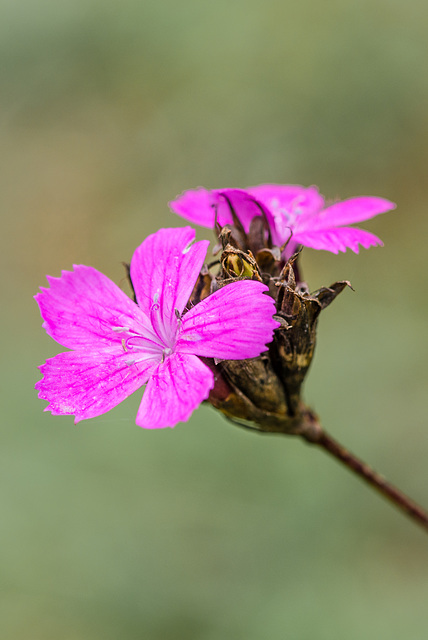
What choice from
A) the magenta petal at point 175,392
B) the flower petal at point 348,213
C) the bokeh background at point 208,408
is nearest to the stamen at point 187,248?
the magenta petal at point 175,392

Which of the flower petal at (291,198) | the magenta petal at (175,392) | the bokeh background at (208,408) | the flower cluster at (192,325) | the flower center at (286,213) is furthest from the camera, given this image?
the bokeh background at (208,408)

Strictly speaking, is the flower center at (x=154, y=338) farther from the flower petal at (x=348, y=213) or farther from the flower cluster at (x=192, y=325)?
the flower petal at (x=348, y=213)

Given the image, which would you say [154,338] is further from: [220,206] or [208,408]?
[208,408]

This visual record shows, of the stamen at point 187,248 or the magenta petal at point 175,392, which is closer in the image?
the magenta petal at point 175,392

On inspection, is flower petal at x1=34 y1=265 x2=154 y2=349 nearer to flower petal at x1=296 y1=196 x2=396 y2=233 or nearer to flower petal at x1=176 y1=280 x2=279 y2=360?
flower petal at x1=176 y1=280 x2=279 y2=360

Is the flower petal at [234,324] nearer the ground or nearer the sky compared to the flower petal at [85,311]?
nearer the ground

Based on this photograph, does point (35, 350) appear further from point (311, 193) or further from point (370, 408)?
point (311, 193)
